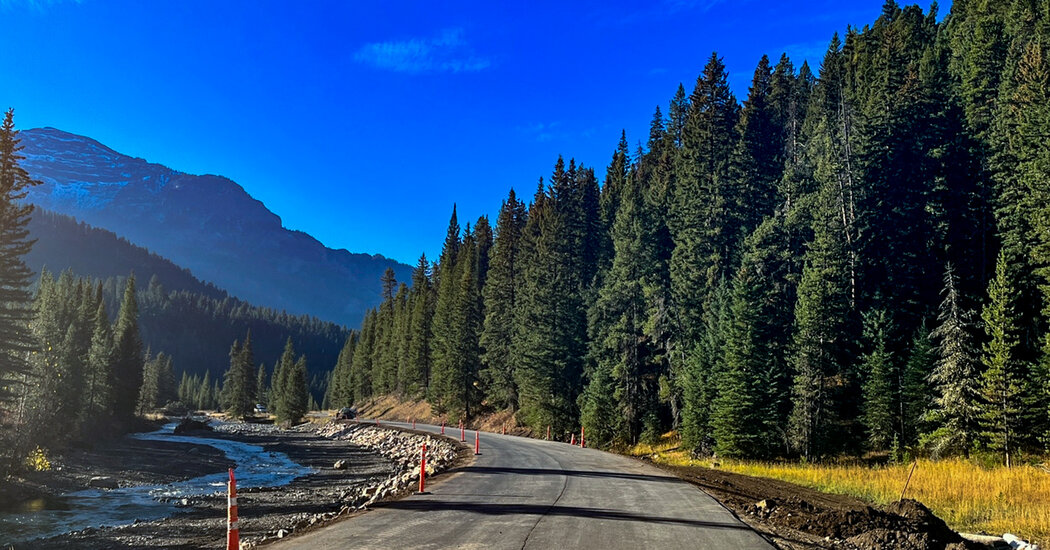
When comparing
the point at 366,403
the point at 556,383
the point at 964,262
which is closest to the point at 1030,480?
the point at 964,262

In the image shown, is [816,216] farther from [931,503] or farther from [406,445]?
[406,445]

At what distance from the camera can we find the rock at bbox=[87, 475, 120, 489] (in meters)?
30.2

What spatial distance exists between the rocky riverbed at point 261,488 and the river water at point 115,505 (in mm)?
871

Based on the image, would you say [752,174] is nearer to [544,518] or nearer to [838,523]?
[838,523]

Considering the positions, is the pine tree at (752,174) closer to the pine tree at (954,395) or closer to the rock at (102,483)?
the pine tree at (954,395)

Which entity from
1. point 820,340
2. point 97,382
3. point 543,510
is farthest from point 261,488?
point 97,382

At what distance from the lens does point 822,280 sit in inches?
1540

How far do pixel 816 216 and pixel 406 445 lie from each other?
34818 mm

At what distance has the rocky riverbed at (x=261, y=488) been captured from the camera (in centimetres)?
1728

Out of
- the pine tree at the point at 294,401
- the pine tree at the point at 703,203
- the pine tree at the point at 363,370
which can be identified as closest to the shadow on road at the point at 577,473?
the pine tree at the point at 703,203

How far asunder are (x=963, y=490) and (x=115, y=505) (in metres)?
32.6

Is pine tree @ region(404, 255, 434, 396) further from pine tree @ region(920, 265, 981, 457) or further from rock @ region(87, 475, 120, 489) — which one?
pine tree @ region(920, 265, 981, 457)

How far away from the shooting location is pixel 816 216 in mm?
42750

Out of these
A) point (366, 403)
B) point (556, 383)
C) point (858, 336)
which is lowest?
point (366, 403)
